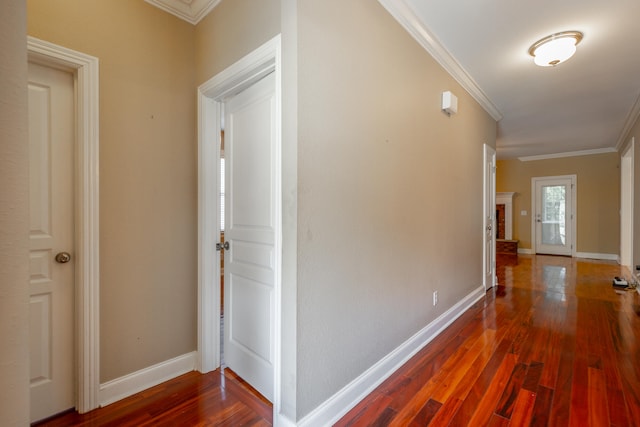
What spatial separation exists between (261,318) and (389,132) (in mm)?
1488

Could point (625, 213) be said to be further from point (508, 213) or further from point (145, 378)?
point (145, 378)

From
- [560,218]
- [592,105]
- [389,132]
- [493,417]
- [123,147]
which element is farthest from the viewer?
[560,218]

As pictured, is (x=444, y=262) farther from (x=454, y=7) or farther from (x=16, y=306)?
(x=16, y=306)

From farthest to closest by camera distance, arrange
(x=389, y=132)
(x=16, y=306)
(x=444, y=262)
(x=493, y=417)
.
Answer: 1. (x=444, y=262)
2. (x=389, y=132)
3. (x=493, y=417)
4. (x=16, y=306)

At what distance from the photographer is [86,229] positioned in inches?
64.1

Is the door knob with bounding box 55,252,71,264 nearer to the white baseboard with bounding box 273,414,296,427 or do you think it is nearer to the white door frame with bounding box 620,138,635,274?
the white baseboard with bounding box 273,414,296,427

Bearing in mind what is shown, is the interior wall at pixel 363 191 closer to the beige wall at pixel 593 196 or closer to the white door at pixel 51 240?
the white door at pixel 51 240

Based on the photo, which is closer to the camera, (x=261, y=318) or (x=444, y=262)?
(x=261, y=318)

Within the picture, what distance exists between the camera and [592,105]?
13.2ft

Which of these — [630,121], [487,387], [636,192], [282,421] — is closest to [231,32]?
[282,421]

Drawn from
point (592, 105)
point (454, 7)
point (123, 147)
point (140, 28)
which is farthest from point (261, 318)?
point (592, 105)

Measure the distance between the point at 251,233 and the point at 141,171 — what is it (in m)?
0.80

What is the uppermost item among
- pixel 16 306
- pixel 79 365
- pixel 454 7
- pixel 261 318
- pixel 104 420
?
pixel 454 7

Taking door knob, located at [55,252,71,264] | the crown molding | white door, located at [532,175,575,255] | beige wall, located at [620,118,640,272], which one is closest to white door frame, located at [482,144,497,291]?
beige wall, located at [620,118,640,272]
